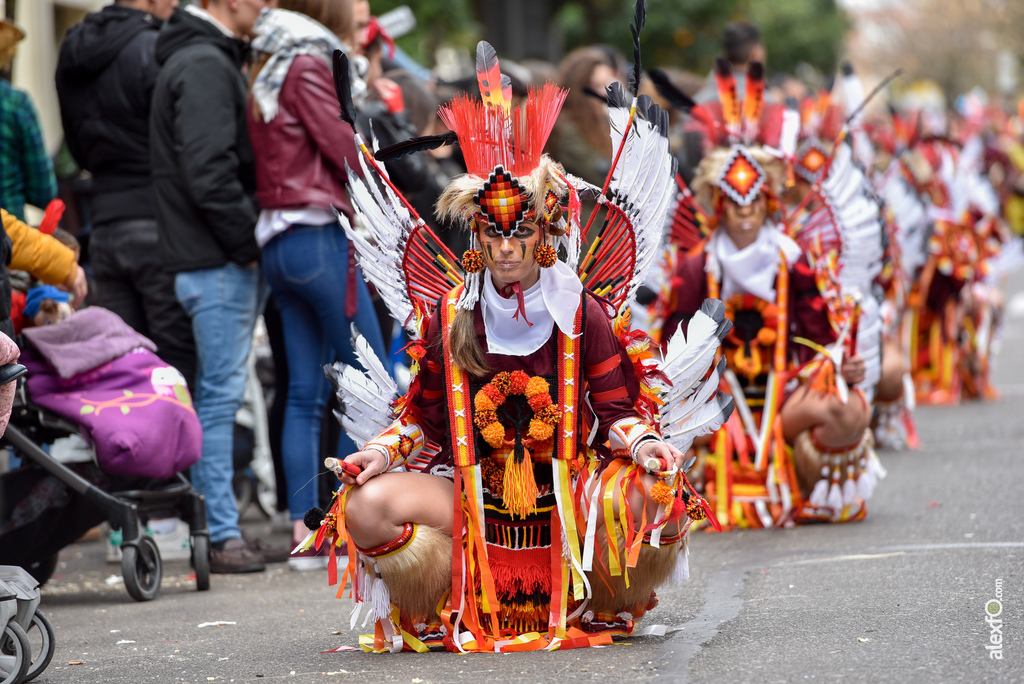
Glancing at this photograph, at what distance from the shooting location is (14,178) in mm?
5461

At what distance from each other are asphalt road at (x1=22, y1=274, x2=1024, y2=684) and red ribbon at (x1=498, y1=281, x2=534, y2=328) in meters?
0.91

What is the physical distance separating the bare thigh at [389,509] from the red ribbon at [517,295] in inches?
20.7

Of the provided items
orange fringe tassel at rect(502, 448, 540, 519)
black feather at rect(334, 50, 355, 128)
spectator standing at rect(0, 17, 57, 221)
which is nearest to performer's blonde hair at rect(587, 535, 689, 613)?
orange fringe tassel at rect(502, 448, 540, 519)

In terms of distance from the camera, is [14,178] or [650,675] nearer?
[650,675]

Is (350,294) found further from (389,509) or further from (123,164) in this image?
(389,509)

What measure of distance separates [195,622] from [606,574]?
143 cm

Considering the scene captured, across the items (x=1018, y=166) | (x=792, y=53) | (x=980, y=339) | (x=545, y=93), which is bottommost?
(x=980, y=339)

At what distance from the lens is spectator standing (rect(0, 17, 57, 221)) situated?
538cm

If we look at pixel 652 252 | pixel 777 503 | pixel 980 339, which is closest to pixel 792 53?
pixel 980 339

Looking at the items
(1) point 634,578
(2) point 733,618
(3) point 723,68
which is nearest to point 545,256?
(1) point 634,578

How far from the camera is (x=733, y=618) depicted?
13.1 feet

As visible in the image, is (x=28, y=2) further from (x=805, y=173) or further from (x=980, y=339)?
(x=980, y=339)

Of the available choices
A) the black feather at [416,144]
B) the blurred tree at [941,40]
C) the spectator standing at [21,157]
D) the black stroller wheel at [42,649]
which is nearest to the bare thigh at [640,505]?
the black feather at [416,144]

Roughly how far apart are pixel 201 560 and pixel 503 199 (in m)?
1.97
